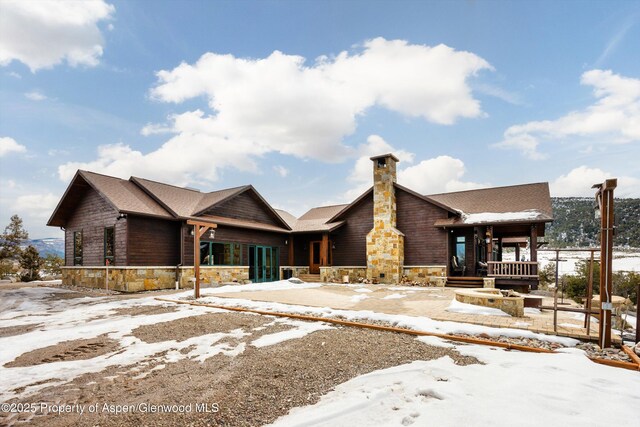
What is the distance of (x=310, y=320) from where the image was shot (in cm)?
834

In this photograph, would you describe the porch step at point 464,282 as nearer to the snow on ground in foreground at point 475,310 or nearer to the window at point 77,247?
the snow on ground in foreground at point 475,310

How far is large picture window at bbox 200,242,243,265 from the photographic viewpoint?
18.3 metres

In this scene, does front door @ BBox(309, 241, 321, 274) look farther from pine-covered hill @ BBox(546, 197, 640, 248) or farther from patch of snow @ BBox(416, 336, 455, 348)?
pine-covered hill @ BBox(546, 197, 640, 248)

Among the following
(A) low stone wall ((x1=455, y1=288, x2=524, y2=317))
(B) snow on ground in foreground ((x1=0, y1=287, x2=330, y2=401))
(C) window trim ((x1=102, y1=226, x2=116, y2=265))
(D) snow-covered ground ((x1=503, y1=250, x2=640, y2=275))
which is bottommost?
(D) snow-covered ground ((x1=503, y1=250, x2=640, y2=275))

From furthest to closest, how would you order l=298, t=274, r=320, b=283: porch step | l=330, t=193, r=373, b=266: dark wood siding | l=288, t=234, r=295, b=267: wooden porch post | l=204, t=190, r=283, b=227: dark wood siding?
l=288, t=234, r=295, b=267: wooden porch post, l=298, t=274, r=320, b=283: porch step, l=330, t=193, r=373, b=266: dark wood siding, l=204, t=190, r=283, b=227: dark wood siding

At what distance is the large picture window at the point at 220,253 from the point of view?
60.0ft

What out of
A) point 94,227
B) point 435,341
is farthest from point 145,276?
point 435,341

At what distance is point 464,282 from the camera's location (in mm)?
17812

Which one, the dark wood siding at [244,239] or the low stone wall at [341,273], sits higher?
the dark wood siding at [244,239]

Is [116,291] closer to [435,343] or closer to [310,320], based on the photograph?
[310,320]

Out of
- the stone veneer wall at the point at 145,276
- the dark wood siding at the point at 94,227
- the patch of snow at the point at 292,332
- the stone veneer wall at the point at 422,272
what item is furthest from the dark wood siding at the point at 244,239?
the patch of snow at the point at 292,332

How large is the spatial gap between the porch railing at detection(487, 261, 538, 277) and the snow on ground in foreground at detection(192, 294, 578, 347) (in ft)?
32.8

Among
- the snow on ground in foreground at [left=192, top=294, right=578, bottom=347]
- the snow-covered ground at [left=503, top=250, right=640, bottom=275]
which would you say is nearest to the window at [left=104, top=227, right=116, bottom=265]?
the snow on ground in foreground at [left=192, top=294, right=578, bottom=347]

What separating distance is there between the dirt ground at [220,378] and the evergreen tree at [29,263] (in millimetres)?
22354
